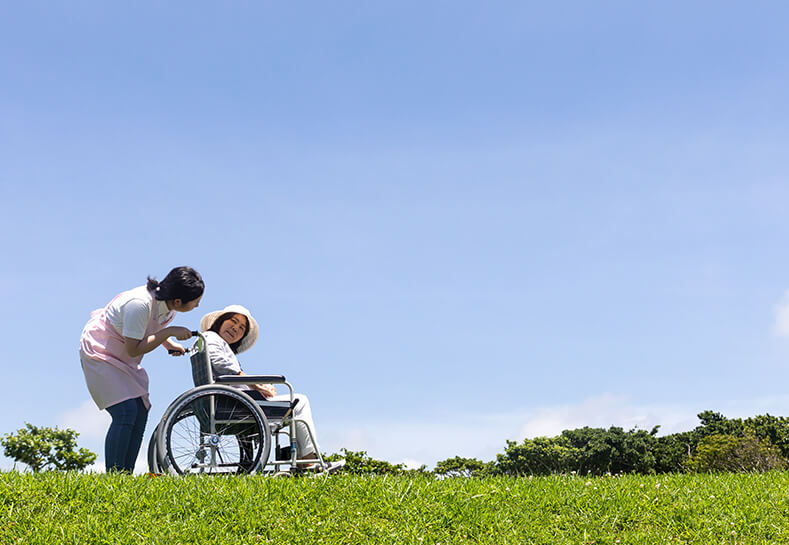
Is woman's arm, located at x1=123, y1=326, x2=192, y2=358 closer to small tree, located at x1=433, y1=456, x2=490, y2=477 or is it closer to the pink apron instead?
the pink apron

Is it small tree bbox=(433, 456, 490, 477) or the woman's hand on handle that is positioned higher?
the woman's hand on handle

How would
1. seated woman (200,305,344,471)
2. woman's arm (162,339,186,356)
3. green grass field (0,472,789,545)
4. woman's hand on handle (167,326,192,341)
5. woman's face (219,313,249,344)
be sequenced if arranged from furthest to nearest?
woman's face (219,313,249,344) < woman's arm (162,339,186,356) < seated woman (200,305,344,471) < woman's hand on handle (167,326,192,341) < green grass field (0,472,789,545)

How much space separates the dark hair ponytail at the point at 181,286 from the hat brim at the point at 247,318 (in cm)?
84

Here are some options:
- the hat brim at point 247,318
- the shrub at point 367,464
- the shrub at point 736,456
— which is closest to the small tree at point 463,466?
the shrub at point 367,464

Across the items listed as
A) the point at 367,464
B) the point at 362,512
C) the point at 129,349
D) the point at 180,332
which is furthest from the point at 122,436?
the point at 367,464

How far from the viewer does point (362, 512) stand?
4.93 meters

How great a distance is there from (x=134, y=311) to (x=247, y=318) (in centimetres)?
125

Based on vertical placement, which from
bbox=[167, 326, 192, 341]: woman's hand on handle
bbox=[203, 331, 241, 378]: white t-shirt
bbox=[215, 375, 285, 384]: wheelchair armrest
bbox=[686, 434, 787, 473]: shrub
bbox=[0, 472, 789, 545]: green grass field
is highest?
bbox=[167, 326, 192, 341]: woman's hand on handle

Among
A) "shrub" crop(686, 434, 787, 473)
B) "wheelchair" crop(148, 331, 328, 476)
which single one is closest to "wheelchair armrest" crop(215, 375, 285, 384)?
"wheelchair" crop(148, 331, 328, 476)

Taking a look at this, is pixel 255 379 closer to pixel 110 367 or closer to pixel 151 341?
pixel 151 341

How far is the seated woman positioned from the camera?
6.11m

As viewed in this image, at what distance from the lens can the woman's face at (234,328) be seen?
676 cm

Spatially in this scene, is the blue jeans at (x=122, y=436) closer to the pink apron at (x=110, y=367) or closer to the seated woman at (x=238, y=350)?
the pink apron at (x=110, y=367)

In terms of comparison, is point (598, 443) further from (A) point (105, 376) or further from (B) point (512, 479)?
(A) point (105, 376)
